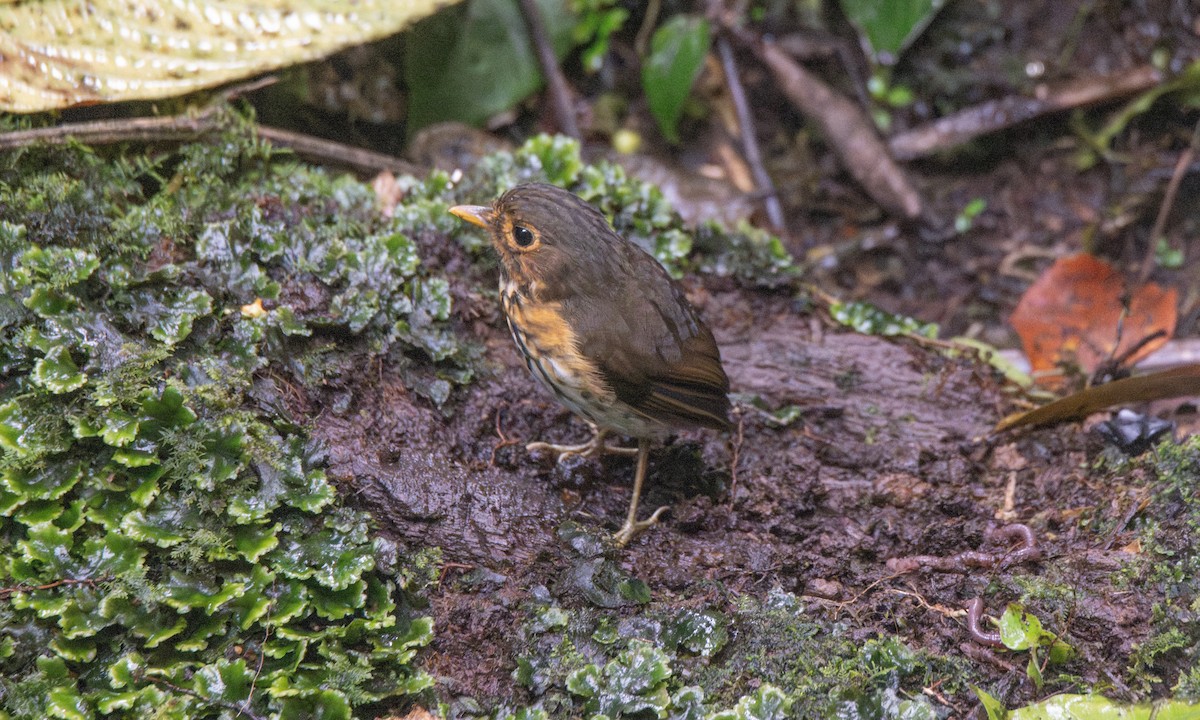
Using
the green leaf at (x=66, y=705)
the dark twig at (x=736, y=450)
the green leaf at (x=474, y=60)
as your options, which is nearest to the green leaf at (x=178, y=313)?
the green leaf at (x=66, y=705)

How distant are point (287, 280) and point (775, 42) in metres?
3.74

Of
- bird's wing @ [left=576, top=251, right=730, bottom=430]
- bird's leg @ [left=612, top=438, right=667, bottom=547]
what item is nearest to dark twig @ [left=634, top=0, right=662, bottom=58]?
bird's wing @ [left=576, top=251, right=730, bottom=430]

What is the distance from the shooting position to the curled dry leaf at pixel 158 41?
3453 millimetres

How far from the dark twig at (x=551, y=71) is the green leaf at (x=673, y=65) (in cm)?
49

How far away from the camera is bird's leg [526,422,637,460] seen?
11.7ft

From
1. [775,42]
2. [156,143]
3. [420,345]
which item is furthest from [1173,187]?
[156,143]

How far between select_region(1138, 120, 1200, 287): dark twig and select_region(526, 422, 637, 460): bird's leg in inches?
128

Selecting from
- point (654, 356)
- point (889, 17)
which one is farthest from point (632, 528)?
point (889, 17)

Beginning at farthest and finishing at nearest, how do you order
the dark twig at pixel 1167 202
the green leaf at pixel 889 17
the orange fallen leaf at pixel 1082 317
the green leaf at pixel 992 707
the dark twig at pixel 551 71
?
the dark twig at pixel 551 71, the dark twig at pixel 1167 202, the green leaf at pixel 889 17, the orange fallen leaf at pixel 1082 317, the green leaf at pixel 992 707

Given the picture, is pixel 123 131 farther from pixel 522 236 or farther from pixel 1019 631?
pixel 1019 631

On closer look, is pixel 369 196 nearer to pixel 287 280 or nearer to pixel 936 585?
pixel 287 280

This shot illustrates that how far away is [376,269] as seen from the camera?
3680 mm

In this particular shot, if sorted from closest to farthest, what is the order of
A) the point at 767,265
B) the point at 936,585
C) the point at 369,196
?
1. the point at 936,585
2. the point at 369,196
3. the point at 767,265

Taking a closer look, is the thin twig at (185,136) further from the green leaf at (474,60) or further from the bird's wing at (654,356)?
the bird's wing at (654,356)
